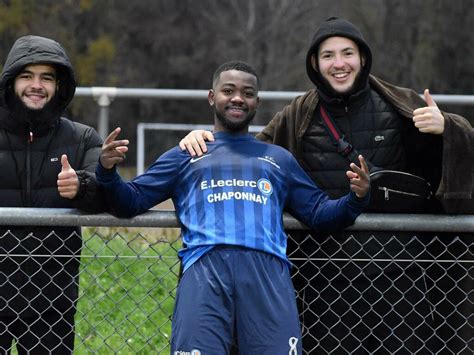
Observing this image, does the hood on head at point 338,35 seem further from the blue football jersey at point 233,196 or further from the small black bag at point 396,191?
the blue football jersey at point 233,196

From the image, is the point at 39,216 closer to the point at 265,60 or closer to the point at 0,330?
the point at 0,330

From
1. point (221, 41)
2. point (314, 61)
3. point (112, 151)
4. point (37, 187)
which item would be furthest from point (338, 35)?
point (221, 41)

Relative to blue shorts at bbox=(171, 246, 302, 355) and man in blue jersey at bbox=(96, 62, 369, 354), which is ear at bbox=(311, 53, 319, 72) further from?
blue shorts at bbox=(171, 246, 302, 355)

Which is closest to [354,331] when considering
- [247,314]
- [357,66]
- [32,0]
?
[247,314]

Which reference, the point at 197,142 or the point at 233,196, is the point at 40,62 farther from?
the point at 233,196

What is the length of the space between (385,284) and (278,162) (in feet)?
2.42

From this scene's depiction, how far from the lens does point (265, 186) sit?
452cm

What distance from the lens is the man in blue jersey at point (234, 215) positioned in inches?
170

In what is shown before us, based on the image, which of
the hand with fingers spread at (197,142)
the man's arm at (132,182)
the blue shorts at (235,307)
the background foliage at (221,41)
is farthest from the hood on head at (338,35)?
the background foliage at (221,41)

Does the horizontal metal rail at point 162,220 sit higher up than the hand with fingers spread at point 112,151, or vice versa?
the hand with fingers spread at point 112,151

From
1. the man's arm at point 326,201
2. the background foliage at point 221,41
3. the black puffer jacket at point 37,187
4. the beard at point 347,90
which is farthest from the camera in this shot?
the background foliage at point 221,41

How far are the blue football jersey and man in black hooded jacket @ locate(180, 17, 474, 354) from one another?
0.13 metres

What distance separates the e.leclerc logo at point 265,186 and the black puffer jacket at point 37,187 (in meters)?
0.76

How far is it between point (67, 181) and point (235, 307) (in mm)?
854
